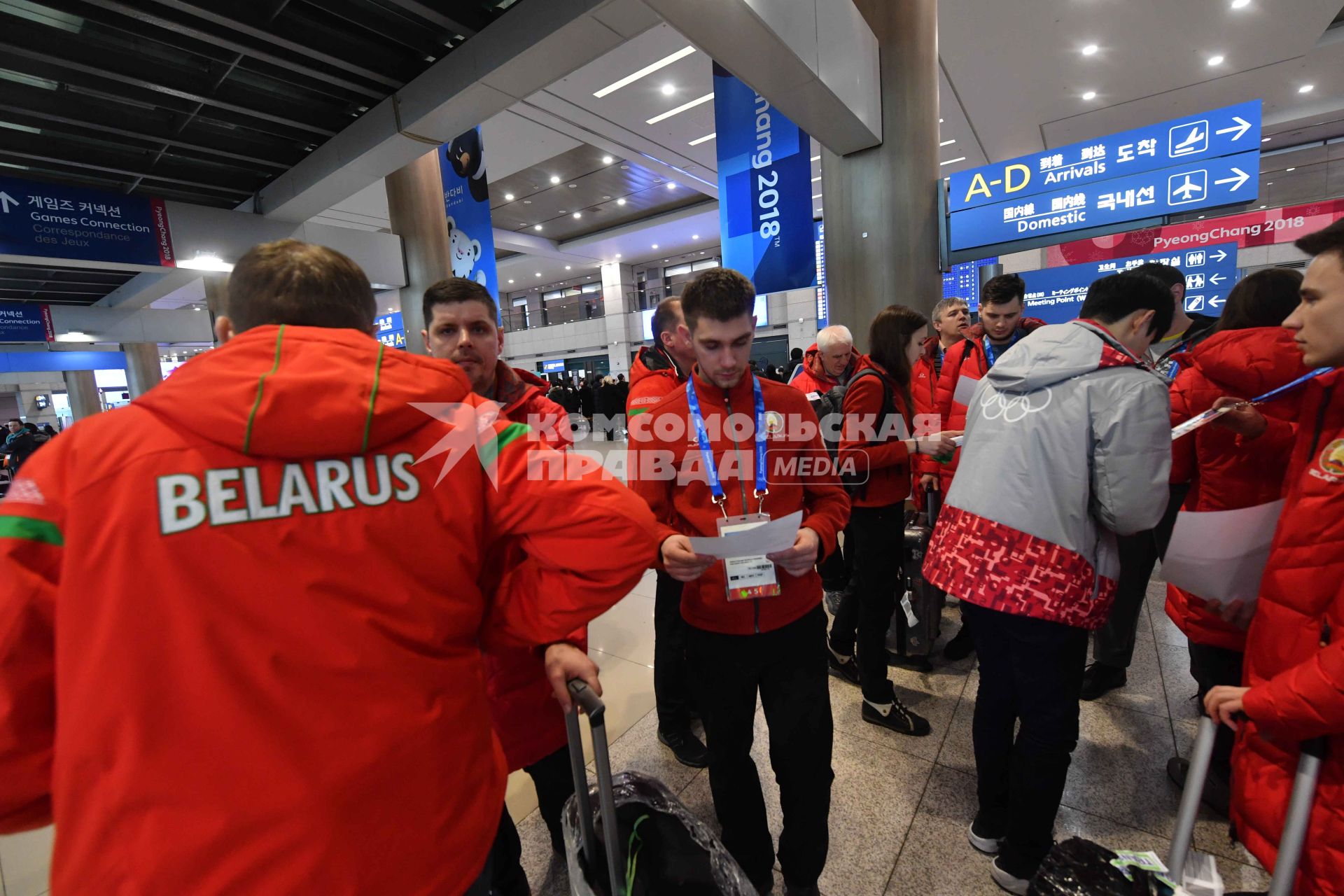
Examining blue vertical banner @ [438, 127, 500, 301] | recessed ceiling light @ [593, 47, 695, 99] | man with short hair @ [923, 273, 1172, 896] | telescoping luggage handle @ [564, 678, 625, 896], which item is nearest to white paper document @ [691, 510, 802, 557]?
telescoping luggage handle @ [564, 678, 625, 896]

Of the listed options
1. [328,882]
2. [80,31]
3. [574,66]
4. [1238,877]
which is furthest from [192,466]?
[80,31]

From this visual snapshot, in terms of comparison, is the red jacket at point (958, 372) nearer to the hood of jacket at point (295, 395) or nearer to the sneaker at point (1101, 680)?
the sneaker at point (1101, 680)

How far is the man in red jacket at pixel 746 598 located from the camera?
4.86 feet

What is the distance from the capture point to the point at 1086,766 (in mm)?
2133

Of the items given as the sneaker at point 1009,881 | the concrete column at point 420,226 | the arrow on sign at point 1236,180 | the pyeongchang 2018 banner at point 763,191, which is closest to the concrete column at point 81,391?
the concrete column at point 420,226

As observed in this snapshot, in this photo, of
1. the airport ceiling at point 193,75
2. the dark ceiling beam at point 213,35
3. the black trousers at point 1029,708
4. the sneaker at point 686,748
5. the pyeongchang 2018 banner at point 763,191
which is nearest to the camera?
the black trousers at point 1029,708

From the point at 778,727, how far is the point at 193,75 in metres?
6.46

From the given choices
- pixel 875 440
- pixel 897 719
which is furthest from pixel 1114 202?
pixel 897 719

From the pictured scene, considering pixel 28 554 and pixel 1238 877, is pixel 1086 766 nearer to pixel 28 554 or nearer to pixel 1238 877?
pixel 1238 877

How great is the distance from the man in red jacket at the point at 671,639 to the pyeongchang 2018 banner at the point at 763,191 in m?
2.37

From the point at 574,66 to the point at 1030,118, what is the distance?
340 inches

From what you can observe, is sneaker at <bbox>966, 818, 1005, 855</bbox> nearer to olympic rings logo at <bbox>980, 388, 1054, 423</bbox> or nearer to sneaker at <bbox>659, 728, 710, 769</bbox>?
sneaker at <bbox>659, 728, 710, 769</bbox>

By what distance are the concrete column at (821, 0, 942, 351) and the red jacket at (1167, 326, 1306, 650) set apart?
3003 mm

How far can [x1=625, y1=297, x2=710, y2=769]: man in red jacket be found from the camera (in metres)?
2.36
